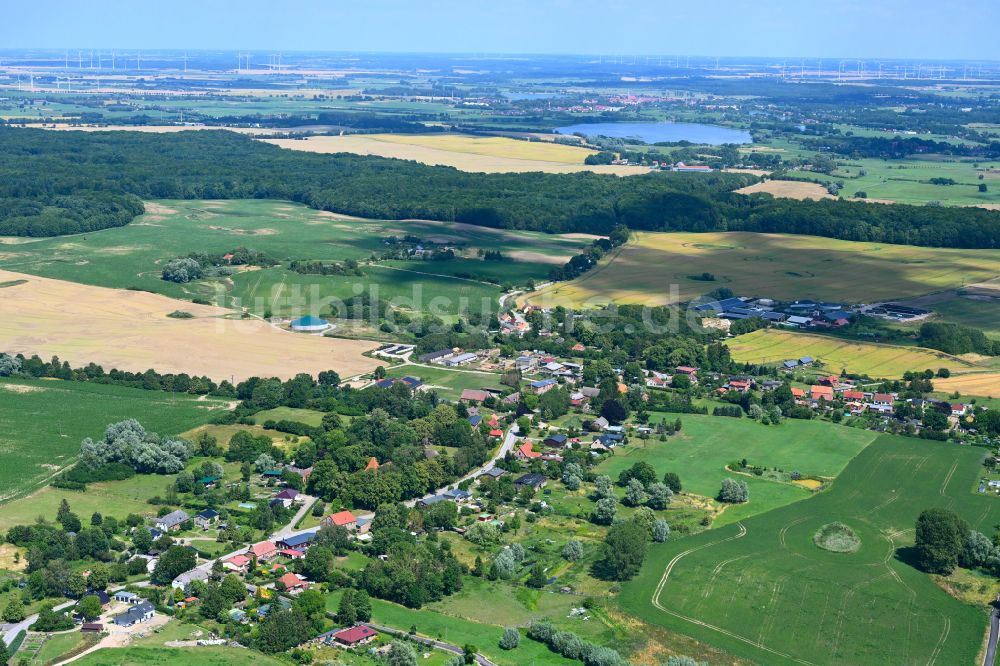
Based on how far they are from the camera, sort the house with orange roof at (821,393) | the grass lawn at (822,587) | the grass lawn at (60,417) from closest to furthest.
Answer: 1. the grass lawn at (822,587)
2. the grass lawn at (60,417)
3. the house with orange roof at (821,393)

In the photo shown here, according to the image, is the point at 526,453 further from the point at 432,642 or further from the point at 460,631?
the point at 432,642

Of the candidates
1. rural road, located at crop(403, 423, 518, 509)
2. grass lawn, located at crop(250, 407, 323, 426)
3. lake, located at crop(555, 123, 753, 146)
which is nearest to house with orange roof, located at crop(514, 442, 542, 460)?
rural road, located at crop(403, 423, 518, 509)

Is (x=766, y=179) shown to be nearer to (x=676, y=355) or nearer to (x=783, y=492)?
(x=676, y=355)

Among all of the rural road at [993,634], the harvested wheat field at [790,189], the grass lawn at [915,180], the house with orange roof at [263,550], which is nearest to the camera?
the rural road at [993,634]

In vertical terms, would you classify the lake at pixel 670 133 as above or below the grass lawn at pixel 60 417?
above

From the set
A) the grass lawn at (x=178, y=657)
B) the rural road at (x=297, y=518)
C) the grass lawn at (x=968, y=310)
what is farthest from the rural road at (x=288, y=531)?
the grass lawn at (x=968, y=310)

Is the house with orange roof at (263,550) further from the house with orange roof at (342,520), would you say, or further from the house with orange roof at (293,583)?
the house with orange roof at (342,520)

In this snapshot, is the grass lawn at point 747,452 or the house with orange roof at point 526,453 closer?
the grass lawn at point 747,452
